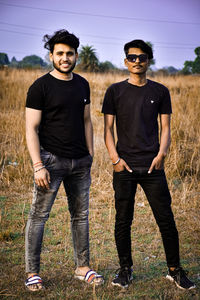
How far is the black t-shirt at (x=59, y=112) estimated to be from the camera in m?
2.35

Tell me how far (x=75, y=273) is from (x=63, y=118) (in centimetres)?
141

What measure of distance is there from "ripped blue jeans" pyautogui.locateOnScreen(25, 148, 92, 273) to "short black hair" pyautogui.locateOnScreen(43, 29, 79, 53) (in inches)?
33.1

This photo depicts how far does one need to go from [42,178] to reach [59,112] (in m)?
0.52

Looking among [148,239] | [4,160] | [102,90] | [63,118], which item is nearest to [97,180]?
[4,160]

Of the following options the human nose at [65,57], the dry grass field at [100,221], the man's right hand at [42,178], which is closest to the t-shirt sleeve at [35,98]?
the human nose at [65,57]

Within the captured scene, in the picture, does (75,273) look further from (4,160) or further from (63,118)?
(4,160)

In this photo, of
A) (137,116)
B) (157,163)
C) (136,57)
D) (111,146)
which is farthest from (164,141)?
(136,57)

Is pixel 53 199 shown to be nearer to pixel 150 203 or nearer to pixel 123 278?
pixel 150 203

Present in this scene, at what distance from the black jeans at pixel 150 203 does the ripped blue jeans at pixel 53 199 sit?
28 centimetres

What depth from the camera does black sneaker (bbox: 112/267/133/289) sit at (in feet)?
8.59

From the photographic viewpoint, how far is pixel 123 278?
104 inches

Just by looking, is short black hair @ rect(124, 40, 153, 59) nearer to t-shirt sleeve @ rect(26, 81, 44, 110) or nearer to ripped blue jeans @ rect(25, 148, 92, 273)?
t-shirt sleeve @ rect(26, 81, 44, 110)

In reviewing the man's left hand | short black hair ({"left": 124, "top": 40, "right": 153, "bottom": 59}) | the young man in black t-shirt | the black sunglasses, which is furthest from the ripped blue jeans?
short black hair ({"left": 124, "top": 40, "right": 153, "bottom": 59})

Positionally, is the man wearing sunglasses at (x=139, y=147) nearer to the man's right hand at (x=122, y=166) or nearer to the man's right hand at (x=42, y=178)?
the man's right hand at (x=122, y=166)
